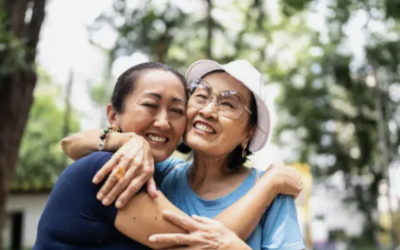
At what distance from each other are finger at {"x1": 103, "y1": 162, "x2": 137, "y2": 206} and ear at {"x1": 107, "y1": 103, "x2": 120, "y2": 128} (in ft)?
1.52

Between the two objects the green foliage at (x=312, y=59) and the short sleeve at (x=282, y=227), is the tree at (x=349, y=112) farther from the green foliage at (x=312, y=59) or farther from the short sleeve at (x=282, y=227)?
the short sleeve at (x=282, y=227)

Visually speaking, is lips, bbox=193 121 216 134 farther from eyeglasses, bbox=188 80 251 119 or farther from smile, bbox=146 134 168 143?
smile, bbox=146 134 168 143

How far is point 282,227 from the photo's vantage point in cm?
215

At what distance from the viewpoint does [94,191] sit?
1.91 meters

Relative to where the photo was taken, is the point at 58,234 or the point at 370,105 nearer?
the point at 58,234

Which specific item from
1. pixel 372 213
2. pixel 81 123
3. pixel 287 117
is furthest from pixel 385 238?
pixel 81 123

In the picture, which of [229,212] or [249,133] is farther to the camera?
[249,133]

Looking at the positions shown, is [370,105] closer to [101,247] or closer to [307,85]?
[307,85]

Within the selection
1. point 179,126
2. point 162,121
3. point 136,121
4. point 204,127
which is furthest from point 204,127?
point 136,121

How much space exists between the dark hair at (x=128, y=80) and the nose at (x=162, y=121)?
0.17m

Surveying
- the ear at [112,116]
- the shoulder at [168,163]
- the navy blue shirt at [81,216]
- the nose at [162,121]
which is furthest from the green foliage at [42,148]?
the navy blue shirt at [81,216]

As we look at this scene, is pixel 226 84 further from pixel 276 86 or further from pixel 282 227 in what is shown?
pixel 276 86

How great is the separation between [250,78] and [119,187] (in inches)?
33.5

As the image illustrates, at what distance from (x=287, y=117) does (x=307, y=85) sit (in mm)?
3238
